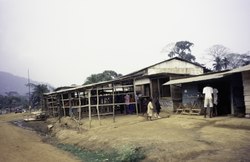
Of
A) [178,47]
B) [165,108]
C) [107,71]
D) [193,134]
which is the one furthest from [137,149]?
[178,47]

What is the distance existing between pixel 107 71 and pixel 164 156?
139 ft

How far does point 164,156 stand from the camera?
345 inches

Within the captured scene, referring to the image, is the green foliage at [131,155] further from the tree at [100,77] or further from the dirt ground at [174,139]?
the tree at [100,77]

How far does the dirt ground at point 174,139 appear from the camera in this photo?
27.8 feet

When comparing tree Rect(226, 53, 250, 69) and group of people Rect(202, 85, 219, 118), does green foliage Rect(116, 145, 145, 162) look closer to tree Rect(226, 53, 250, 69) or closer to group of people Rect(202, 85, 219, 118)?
group of people Rect(202, 85, 219, 118)

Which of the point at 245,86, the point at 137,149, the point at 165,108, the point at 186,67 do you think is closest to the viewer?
the point at 137,149

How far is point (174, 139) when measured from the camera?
10742 millimetres

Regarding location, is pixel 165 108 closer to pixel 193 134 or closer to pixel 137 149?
pixel 193 134

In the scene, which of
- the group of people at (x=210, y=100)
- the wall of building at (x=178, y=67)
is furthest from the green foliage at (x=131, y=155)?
the wall of building at (x=178, y=67)

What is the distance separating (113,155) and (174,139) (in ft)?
8.26

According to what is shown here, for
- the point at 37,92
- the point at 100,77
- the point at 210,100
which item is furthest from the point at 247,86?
the point at 37,92

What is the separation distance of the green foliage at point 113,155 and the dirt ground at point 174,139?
0.97 feet

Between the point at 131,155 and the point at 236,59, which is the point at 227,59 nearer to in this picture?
the point at 236,59

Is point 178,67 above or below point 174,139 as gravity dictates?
above
